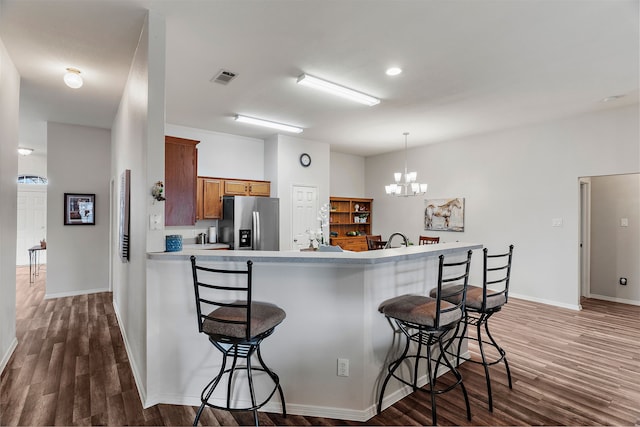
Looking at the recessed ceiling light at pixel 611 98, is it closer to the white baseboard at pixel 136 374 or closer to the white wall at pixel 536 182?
the white wall at pixel 536 182

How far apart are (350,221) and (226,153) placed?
10.7 feet

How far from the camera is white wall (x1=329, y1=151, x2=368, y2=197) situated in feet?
25.1

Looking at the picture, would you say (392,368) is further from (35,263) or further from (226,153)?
(35,263)

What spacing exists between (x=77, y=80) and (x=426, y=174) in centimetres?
589

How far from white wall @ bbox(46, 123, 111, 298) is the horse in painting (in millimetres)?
6075

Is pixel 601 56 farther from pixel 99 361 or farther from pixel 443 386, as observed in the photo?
pixel 99 361

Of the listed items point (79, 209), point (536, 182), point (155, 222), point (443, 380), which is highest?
point (536, 182)

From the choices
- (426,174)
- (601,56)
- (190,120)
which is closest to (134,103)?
(190,120)

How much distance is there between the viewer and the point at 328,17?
7.91 feet

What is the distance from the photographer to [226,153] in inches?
235

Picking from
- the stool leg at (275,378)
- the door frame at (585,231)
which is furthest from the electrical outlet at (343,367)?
the door frame at (585,231)

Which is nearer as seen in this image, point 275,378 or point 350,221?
point 275,378

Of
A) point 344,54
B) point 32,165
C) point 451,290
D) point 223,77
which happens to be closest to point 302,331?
point 451,290

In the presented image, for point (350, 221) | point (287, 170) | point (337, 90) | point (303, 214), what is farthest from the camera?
point (350, 221)
